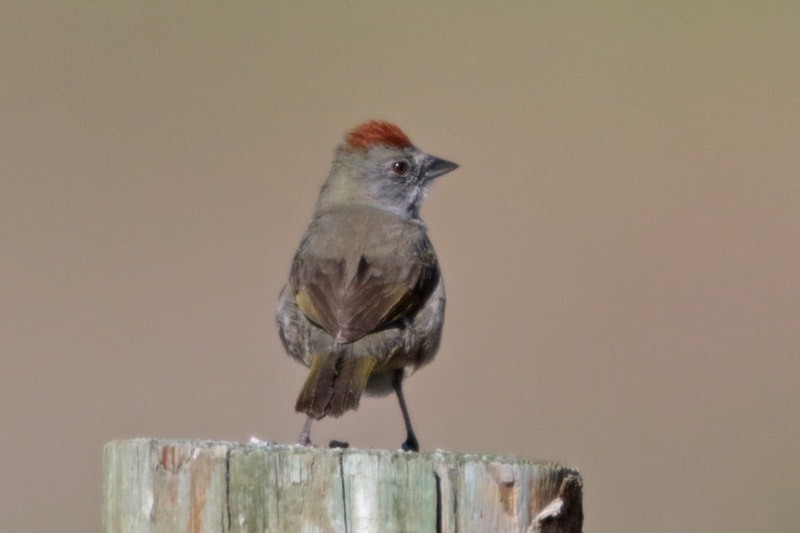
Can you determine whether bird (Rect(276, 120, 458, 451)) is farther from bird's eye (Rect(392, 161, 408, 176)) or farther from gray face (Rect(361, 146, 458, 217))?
bird's eye (Rect(392, 161, 408, 176))

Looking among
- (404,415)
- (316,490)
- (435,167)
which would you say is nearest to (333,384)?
(404,415)

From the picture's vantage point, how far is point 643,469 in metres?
10.6

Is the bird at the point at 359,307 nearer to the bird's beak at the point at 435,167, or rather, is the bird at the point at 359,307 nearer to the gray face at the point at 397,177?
the gray face at the point at 397,177

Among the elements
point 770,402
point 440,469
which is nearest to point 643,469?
point 770,402

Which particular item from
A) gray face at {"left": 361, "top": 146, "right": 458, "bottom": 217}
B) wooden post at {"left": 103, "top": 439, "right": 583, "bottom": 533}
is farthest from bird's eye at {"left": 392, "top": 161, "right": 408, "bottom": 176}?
wooden post at {"left": 103, "top": 439, "right": 583, "bottom": 533}

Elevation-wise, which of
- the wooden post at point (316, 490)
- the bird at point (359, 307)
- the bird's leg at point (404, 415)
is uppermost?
the bird at point (359, 307)

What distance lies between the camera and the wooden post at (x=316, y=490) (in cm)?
411

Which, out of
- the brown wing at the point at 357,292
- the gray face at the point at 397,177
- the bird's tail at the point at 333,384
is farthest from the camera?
the gray face at the point at 397,177

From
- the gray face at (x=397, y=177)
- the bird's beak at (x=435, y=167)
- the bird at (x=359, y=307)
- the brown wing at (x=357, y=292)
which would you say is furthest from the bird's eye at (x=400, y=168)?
the brown wing at (x=357, y=292)

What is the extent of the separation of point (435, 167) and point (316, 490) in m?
4.85

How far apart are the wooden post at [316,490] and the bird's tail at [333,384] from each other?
74.9 inches

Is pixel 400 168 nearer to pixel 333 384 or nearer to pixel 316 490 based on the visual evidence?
pixel 333 384

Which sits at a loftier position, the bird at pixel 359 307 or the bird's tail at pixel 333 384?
the bird at pixel 359 307

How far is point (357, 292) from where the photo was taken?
6945 mm
